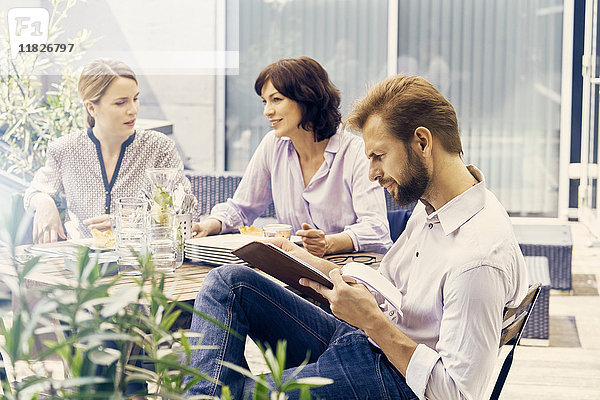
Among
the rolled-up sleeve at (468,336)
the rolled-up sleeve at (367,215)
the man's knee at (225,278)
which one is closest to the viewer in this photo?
the rolled-up sleeve at (468,336)

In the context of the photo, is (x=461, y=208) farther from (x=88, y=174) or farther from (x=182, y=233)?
(x=88, y=174)

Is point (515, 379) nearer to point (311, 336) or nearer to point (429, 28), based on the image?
point (311, 336)

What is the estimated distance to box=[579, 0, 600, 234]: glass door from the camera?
541cm

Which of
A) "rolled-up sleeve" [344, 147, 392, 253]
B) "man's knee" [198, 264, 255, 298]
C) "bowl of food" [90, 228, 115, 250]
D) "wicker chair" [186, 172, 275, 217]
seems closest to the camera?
"man's knee" [198, 264, 255, 298]

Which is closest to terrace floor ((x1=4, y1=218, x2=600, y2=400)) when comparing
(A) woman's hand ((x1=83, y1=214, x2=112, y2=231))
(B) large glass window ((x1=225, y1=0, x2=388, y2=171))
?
(A) woman's hand ((x1=83, y1=214, x2=112, y2=231))

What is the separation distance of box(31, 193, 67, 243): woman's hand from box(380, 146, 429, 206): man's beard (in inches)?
50.5

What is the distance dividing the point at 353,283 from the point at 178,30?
4.75 metres

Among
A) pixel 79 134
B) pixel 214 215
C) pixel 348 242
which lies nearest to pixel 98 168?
pixel 79 134

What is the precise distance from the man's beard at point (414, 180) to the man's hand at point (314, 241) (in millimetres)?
634

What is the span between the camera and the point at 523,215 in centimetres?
617

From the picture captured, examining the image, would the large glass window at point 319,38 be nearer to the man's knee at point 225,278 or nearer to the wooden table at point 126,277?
the wooden table at point 126,277

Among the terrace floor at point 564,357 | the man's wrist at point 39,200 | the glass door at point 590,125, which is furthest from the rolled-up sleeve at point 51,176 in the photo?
the glass door at point 590,125

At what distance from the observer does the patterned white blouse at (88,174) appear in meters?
2.81

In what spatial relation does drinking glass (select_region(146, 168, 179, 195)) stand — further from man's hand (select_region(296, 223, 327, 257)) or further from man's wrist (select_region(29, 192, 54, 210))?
Result: man's wrist (select_region(29, 192, 54, 210))
